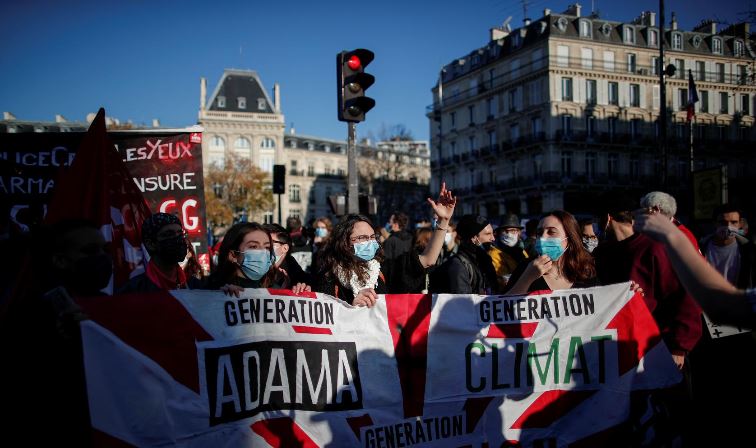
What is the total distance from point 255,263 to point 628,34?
186ft

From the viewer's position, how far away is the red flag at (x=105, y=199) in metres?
3.68

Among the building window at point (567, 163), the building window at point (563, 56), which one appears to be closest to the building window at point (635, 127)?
the building window at point (567, 163)

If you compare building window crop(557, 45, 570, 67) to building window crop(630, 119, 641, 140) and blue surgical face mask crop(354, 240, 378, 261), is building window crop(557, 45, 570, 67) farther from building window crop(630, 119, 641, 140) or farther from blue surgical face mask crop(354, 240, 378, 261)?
blue surgical face mask crop(354, 240, 378, 261)

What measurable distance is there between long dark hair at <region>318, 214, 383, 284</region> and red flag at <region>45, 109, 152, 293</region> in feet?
4.80

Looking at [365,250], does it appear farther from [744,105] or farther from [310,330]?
[744,105]

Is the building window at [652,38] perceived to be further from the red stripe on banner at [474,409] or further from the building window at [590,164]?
the red stripe on banner at [474,409]

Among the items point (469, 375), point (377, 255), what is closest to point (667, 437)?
point (469, 375)

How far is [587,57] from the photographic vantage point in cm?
4988

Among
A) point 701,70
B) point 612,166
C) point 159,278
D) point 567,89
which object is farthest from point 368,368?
point 701,70

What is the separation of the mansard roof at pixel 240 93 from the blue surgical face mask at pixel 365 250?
2893 inches

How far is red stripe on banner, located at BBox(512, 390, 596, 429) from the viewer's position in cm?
389

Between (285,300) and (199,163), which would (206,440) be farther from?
(199,163)

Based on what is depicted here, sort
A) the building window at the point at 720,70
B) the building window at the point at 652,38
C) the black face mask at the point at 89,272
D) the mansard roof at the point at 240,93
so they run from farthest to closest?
the mansard roof at the point at 240,93 → the building window at the point at 720,70 → the building window at the point at 652,38 → the black face mask at the point at 89,272

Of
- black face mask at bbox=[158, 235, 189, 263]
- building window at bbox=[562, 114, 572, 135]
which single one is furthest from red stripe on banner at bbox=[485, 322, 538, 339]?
building window at bbox=[562, 114, 572, 135]
